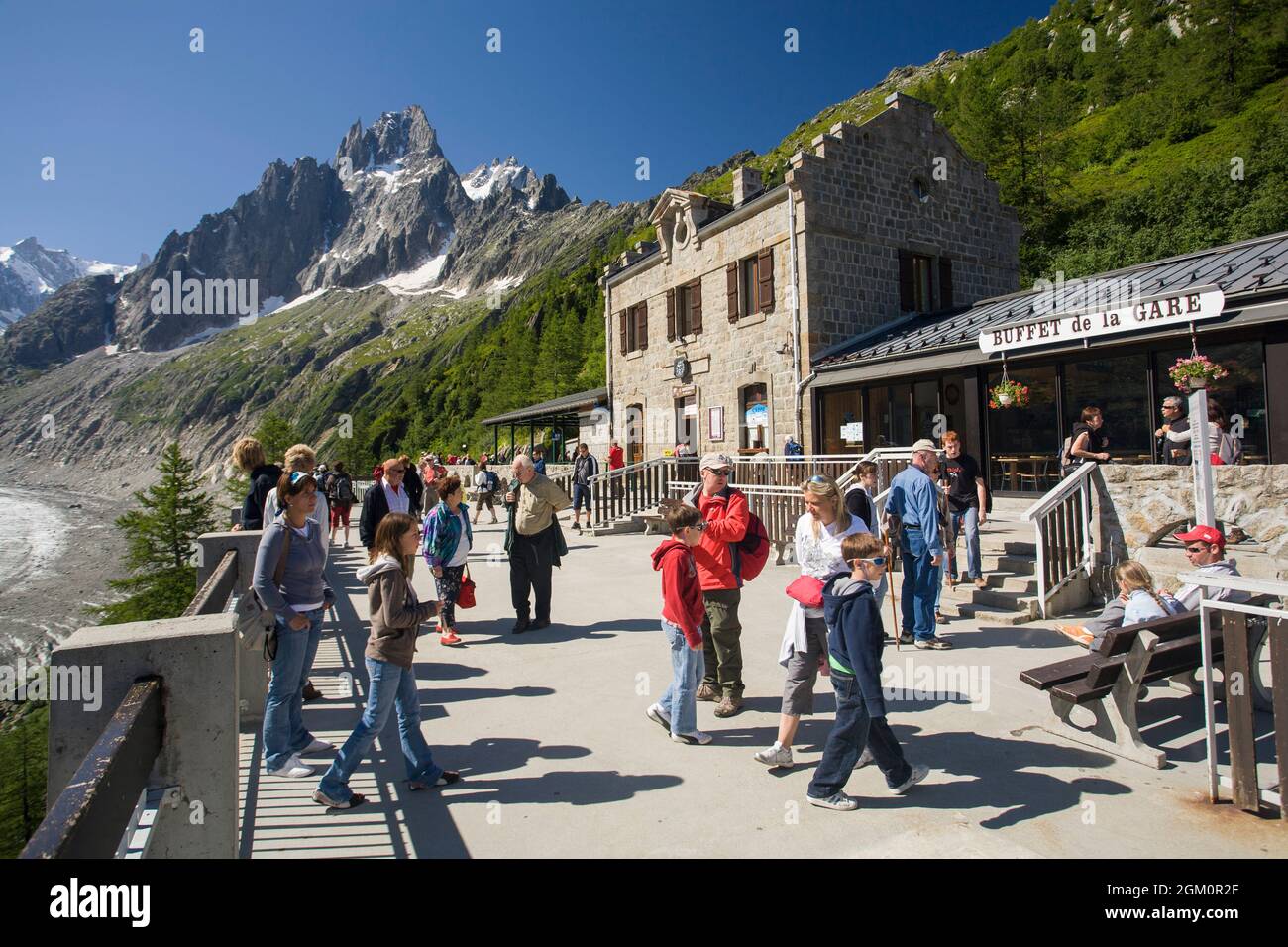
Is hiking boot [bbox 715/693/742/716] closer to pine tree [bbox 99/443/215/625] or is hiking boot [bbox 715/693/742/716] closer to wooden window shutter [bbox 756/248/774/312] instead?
wooden window shutter [bbox 756/248/774/312]

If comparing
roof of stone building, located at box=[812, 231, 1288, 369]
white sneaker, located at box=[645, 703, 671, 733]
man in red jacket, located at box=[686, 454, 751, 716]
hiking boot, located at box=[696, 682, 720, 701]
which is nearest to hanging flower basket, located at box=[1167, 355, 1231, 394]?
roof of stone building, located at box=[812, 231, 1288, 369]

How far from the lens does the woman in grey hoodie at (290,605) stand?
421 centimetres

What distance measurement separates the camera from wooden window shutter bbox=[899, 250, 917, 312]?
18.3m

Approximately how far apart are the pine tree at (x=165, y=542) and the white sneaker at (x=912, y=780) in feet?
77.2

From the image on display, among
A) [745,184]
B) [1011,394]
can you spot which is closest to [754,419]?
[745,184]

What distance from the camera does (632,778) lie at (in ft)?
13.2

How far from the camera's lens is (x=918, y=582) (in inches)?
263

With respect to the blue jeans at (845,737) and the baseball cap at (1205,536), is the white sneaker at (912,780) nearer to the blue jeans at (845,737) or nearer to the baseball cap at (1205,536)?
the blue jeans at (845,737)

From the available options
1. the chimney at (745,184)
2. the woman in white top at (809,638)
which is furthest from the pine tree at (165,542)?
the woman in white top at (809,638)

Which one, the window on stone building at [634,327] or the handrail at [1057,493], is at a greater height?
the window on stone building at [634,327]
